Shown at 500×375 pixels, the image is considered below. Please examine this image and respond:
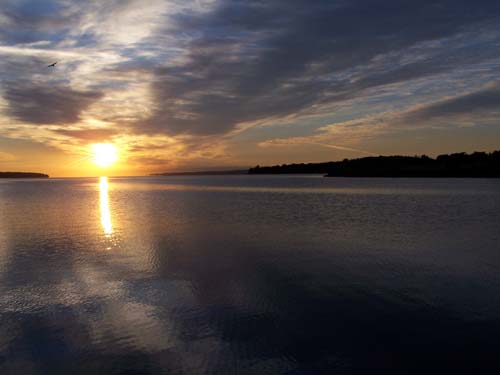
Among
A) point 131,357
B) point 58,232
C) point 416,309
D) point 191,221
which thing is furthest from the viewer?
point 191,221

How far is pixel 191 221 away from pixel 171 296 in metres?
19.5

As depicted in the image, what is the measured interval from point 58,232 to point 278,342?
2305 centimetres

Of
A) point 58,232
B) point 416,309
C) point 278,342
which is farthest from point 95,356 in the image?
point 58,232

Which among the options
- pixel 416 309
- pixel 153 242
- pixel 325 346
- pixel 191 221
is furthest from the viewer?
pixel 191 221

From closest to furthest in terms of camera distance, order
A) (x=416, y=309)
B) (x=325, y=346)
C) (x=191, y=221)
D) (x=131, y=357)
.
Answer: (x=131, y=357) < (x=325, y=346) < (x=416, y=309) < (x=191, y=221)

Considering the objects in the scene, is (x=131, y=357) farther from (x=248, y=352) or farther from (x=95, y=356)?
(x=248, y=352)

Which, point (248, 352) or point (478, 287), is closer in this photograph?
point (248, 352)

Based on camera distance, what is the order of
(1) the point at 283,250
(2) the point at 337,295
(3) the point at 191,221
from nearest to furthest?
(2) the point at 337,295 → (1) the point at 283,250 → (3) the point at 191,221

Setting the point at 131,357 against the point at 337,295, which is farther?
the point at 337,295

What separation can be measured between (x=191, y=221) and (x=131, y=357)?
2356cm

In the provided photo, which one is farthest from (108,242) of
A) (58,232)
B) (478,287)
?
Answer: (478,287)

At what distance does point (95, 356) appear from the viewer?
8195 millimetres

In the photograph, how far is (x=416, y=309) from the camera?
35.4 feet

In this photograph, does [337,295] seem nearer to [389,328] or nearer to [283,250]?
[389,328]
